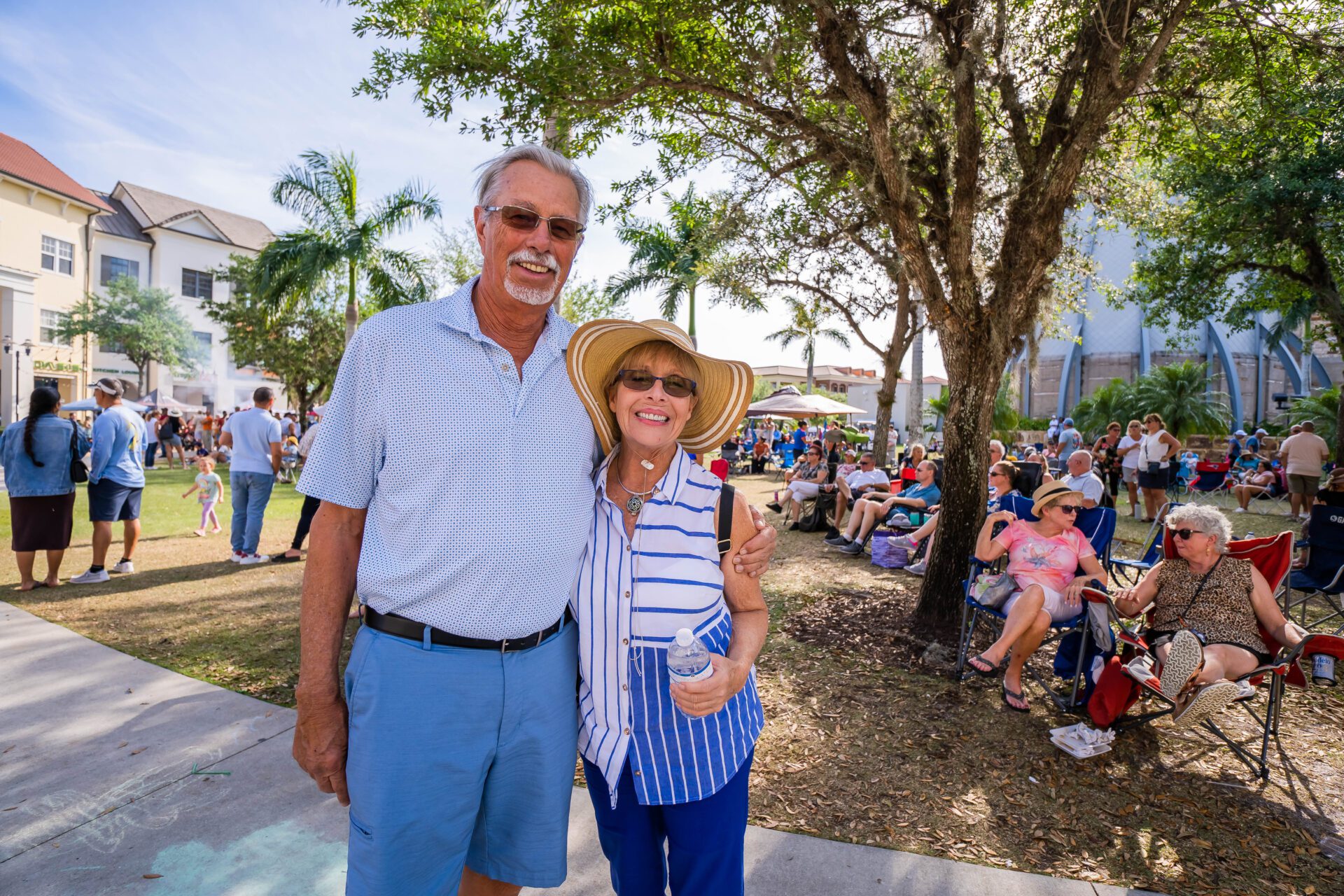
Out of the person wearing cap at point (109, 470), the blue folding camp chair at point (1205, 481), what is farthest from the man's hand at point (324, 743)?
the blue folding camp chair at point (1205, 481)

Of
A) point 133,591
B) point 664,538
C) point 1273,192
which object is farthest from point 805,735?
point 1273,192

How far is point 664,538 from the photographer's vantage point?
1826 mm

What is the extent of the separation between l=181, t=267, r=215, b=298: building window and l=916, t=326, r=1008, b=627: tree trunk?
158ft

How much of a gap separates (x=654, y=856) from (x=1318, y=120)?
34.8ft

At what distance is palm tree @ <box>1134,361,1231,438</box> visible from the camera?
2727 cm

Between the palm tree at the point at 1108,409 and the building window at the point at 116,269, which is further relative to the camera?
the building window at the point at 116,269

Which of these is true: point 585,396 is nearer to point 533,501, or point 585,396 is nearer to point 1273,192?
point 533,501

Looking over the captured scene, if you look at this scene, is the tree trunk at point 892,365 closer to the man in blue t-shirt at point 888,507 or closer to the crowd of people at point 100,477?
the man in blue t-shirt at point 888,507

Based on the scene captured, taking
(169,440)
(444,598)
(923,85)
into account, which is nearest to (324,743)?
(444,598)

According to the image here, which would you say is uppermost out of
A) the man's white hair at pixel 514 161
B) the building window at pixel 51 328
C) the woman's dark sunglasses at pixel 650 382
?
the building window at pixel 51 328

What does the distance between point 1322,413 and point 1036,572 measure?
25.6m

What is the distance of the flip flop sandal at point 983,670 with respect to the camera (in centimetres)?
453

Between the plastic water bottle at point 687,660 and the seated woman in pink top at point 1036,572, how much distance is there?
11.5ft

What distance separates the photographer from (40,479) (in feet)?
21.2
